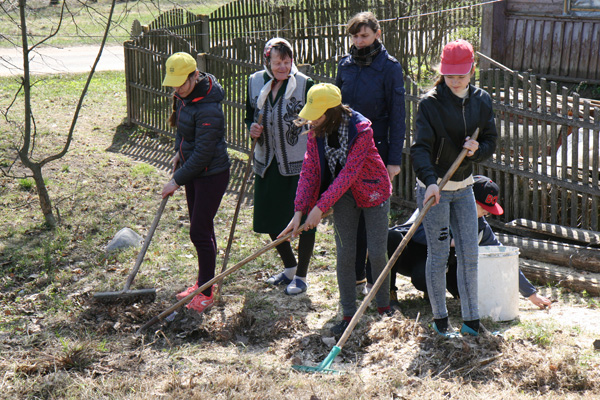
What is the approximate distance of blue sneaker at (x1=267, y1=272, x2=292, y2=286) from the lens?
576 cm

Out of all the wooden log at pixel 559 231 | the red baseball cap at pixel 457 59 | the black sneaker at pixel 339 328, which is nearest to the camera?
the red baseball cap at pixel 457 59

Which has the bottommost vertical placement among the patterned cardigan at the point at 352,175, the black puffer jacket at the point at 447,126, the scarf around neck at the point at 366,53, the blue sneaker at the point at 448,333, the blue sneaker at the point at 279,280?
the blue sneaker at the point at 279,280

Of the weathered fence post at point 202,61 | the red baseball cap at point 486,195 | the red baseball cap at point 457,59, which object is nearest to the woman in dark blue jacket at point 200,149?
the red baseball cap at point 457,59

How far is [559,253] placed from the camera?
19.2 ft

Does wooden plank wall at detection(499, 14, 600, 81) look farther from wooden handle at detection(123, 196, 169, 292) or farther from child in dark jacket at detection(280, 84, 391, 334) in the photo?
wooden handle at detection(123, 196, 169, 292)

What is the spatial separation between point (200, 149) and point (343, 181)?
1198mm

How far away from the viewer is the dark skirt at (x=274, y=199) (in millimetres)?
5379

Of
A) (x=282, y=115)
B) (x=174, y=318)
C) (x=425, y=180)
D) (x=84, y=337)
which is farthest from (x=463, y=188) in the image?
(x=84, y=337)

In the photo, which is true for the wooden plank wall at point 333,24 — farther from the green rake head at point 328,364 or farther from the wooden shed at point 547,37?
the green rake head at point 328,364

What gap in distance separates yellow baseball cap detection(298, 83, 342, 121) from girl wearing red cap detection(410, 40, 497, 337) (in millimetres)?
545

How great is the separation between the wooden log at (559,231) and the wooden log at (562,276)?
45 centimetres

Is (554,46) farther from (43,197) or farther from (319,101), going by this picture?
(43,197)

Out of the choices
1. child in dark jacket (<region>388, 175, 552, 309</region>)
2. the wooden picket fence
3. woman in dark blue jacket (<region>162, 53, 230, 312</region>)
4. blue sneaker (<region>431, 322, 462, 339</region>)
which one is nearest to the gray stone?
woman in dark blue jacket (<region>162, 53, 230, 312</region>)

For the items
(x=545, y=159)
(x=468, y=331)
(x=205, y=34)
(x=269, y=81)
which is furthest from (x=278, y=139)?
(x=205, y=34)
